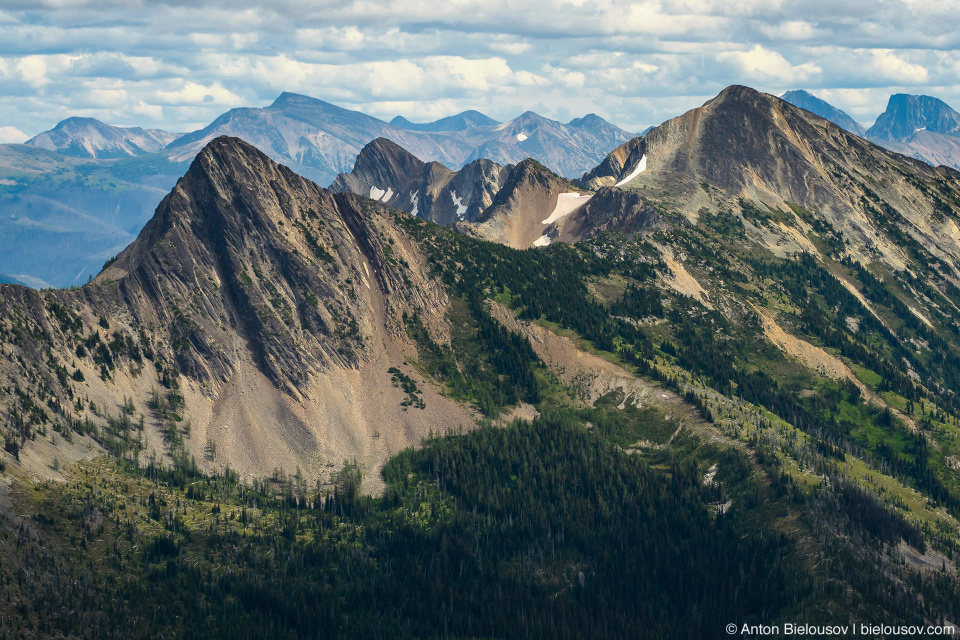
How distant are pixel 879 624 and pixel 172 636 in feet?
482

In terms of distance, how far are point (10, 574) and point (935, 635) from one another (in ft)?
623

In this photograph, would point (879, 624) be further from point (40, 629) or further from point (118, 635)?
point (40, 629)

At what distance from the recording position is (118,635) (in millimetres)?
194625

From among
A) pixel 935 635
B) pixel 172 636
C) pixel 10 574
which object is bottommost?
pixel 935 635

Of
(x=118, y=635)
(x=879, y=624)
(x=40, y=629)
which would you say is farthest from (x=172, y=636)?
(x=879, y=624)

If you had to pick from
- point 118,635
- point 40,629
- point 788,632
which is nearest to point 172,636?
point 118,635

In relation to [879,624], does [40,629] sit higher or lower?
higher

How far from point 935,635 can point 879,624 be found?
36.5 feet

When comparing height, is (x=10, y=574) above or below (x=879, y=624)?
above

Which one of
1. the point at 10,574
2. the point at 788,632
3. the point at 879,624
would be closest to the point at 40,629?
the point at 10,574

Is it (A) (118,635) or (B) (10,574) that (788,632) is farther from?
(B) (10,574)

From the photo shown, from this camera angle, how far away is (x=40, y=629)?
624 ft

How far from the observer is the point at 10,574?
19588 cm

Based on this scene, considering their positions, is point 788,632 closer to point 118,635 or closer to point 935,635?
point 935,635
